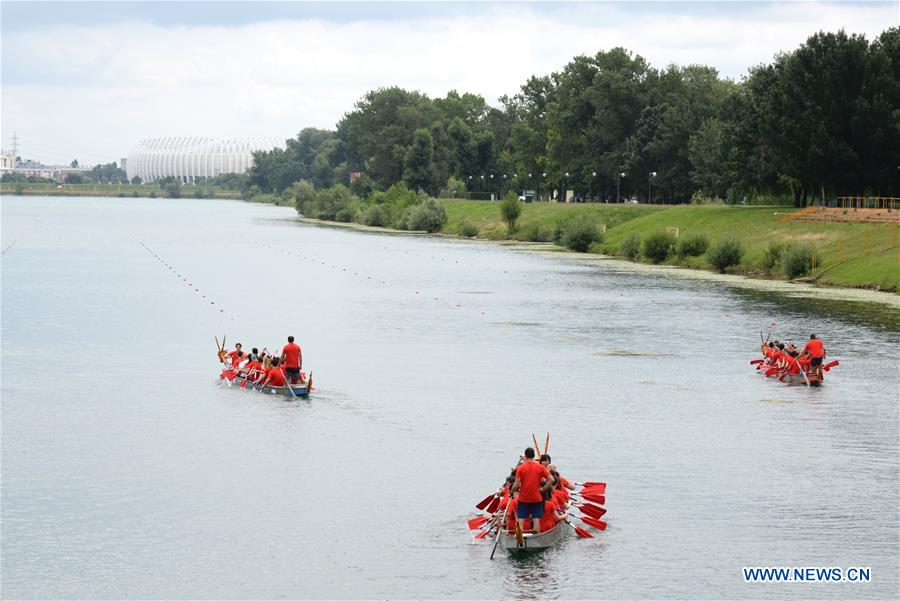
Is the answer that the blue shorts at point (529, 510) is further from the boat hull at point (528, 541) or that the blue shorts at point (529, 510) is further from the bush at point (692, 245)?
the bush at point (692, 245)

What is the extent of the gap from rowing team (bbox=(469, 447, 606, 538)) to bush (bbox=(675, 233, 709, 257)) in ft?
286

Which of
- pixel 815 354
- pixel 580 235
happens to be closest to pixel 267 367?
pixel 815 354

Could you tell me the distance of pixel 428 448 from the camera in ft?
140

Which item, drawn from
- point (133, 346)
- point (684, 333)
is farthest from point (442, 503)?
point (684, 333)

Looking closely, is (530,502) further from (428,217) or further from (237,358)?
(428,217)

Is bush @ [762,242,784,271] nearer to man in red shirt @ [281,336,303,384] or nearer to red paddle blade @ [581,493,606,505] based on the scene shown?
man in red shirt @ [281,336,303,384]

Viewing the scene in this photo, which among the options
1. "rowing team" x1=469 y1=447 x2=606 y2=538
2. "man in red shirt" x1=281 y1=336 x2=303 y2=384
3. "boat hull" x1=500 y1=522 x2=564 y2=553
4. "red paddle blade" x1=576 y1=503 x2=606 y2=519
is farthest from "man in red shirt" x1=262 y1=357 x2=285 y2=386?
"boat hull" x1=500 y1=522 x2=564 y2=553

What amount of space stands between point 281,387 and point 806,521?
23.9 meters

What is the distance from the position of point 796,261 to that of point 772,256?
549cm

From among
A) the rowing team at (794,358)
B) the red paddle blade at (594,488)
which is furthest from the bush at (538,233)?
the red paddle blade at (594,488)

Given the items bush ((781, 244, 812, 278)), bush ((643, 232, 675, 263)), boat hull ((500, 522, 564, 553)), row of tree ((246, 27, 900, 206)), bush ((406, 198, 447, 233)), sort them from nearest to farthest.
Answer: boat hull ((500, 522, 564, 553)) → bush ((781, 244, 812, 278)) → row of tree ((246, 27, 900, 206)) → bush ((643, 232, 675, 263)) → bush ((406, 198, 447, 233))

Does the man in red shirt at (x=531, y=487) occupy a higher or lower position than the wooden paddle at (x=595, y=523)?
higher

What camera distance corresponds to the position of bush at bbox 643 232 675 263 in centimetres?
12306

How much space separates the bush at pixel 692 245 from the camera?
118438 mm
